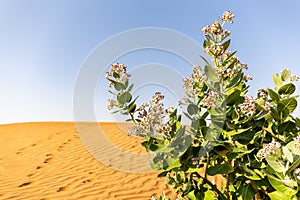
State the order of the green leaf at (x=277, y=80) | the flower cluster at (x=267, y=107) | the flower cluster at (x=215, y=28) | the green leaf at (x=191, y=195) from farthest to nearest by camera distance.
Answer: the green leaf at (x=191, y=195)
the flower cluster at (x=215, y=28)
the green leaf at (x=277, y=80)
the flower cluster at (x=267, y=107)

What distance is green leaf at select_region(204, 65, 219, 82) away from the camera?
2.23 meters

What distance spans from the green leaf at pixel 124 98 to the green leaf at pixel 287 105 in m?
1.29

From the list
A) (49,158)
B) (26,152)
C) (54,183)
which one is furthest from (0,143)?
(54,183)

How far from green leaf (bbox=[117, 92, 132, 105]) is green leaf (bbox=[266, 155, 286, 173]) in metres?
1.28

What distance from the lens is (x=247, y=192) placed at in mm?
2264

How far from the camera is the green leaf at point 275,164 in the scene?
1745mm

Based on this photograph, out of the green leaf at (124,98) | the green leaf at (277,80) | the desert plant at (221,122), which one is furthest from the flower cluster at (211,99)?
the green leaf at (124,98)

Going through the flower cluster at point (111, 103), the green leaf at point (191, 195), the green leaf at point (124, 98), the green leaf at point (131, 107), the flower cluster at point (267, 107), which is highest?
the flower cluster at point (111, 103)

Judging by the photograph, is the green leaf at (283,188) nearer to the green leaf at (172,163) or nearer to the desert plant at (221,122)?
the desert plant at (221,122)

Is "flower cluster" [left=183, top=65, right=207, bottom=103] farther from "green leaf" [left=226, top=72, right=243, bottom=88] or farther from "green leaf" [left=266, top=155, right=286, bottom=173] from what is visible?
"green leaf" [left=266, top=155, right=286, bottom=173]

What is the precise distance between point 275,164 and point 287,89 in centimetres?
76

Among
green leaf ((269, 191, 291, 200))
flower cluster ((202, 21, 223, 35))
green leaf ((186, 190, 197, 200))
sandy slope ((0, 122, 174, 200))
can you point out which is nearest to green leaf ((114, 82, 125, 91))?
flower cluster ((202, 21, 223, 35))

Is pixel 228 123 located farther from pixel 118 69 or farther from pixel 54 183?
pixel 54 183

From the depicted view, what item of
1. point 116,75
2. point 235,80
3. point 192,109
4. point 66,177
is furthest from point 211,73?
point 66,177
